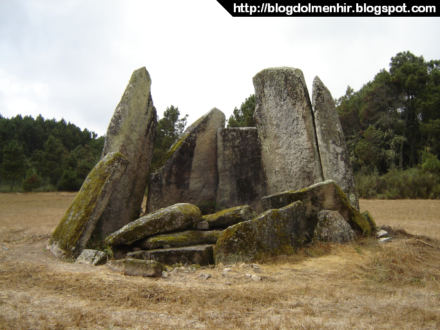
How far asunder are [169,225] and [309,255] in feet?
7.66

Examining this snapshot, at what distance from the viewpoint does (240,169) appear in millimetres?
8367

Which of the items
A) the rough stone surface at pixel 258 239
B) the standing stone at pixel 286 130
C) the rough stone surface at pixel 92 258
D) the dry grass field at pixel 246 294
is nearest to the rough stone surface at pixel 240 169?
the standing stone at pixel 286 130

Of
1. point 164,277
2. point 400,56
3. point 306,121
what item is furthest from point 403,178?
point 164,277

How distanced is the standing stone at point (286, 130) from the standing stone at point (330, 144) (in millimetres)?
199

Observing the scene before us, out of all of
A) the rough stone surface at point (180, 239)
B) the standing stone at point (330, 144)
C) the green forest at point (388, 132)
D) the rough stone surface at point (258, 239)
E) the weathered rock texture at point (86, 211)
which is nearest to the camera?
the rough stone surface at point (258, 239)

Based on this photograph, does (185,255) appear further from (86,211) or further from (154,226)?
(86,211)

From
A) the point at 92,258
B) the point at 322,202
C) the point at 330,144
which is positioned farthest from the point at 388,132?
the point at 92,258

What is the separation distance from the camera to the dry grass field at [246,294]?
2785 mm

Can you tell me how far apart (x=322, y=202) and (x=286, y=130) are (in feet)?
7.47

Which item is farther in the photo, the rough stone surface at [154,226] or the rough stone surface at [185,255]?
the rough stone surface at [154,226]

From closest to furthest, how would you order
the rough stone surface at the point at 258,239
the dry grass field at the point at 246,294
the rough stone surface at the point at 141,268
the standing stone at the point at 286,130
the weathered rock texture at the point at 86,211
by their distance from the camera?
the dry grass field at the point at 246,294 → the rough stone surface at the point at 141,268 → the rough stone surface at the point at 258,239 → the weathered rock texture at the point at 86,211 → the standing stone at the point at 286,130

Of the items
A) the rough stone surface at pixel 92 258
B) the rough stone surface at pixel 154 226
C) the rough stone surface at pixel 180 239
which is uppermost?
the rough stone surface at pixel 154 226

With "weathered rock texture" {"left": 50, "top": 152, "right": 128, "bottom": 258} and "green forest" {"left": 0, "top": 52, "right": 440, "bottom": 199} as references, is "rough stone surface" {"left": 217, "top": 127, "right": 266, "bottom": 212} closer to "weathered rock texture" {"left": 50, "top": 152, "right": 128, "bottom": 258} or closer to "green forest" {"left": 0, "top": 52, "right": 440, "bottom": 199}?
"weathered rock texture" {"left": 50, "top": 152, "right": 128, "bottom": 258}

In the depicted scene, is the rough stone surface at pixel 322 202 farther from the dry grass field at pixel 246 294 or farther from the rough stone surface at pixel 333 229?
the dry grass field at pixel 246 294
